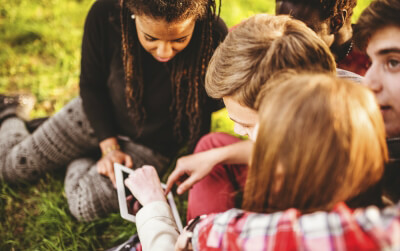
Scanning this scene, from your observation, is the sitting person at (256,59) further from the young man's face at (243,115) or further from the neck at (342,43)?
the neck at (342,43)

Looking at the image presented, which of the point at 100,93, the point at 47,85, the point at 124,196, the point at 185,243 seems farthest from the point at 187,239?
the point at 47,85

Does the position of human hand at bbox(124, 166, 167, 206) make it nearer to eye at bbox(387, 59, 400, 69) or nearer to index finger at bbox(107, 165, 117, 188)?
index finger at bbox(107, 165, 117, 188)

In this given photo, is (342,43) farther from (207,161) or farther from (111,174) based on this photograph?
(111,174)

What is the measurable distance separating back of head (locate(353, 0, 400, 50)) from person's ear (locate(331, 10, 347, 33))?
29 cm

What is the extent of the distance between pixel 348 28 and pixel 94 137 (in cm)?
158

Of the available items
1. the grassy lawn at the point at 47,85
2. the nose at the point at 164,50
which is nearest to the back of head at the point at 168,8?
the nose at the point at 164,50

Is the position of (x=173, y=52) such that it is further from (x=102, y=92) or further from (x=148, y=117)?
(x=102, y=92)

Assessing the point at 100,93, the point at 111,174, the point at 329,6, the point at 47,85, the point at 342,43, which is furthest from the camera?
the point at 47,85

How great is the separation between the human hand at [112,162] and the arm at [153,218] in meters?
0.38

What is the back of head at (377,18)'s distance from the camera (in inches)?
39.6

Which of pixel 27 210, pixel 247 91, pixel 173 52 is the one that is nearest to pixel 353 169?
pixel 247 91

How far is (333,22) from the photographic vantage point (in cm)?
→ 144

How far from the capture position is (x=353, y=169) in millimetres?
746

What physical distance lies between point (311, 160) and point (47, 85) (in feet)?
8.11
